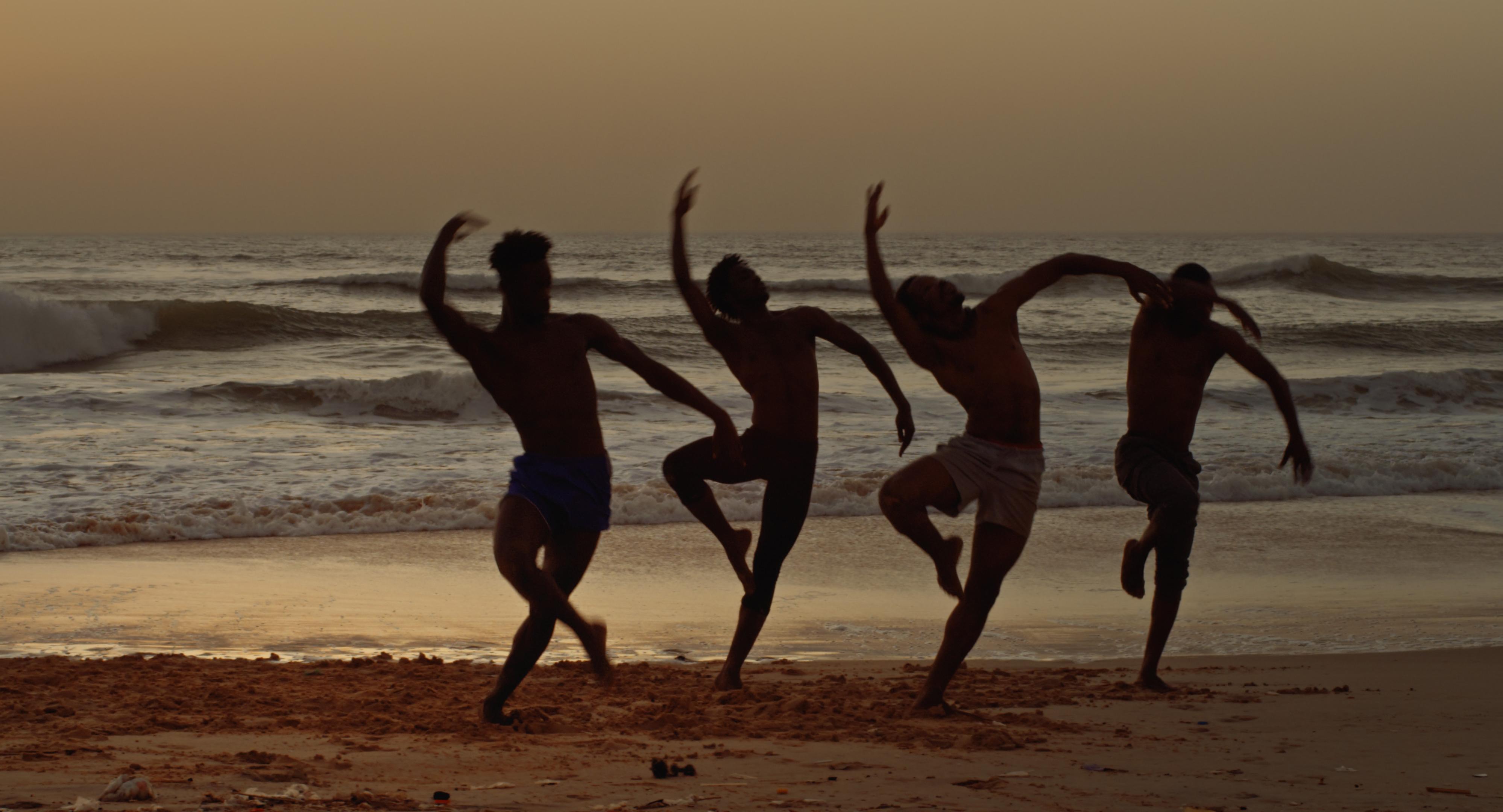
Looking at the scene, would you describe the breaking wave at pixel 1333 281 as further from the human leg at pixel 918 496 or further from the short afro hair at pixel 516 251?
the short afro hair at pixel 516 251

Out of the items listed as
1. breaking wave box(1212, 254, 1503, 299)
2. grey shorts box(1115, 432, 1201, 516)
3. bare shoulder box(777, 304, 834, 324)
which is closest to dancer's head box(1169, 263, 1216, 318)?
grey shorts box(1115, 432, 1201, 516)

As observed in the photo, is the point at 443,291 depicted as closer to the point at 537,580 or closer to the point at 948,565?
the point at 537,580

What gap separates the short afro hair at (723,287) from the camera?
219 inches

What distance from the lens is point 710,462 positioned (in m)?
5.54

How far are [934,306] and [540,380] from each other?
1.49 metres

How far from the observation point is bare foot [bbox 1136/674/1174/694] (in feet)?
18.4

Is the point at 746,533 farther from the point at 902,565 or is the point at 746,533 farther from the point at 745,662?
the point at 902,565

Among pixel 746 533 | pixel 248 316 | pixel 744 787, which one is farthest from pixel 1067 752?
pixel 248 316

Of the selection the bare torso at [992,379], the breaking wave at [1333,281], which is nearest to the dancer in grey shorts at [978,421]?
the bare torso at [992,379]

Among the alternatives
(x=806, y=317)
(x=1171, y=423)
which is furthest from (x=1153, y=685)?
(x=806, y=317)

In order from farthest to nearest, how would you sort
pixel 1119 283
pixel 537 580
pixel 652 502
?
pixel 1119 283 → pixel 652 502 → pixel 537 580

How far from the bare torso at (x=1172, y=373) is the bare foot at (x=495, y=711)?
2.88 meters

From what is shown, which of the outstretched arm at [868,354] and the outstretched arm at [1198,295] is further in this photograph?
the outstretched arm at [868,354]

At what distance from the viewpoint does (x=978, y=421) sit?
194 inches
